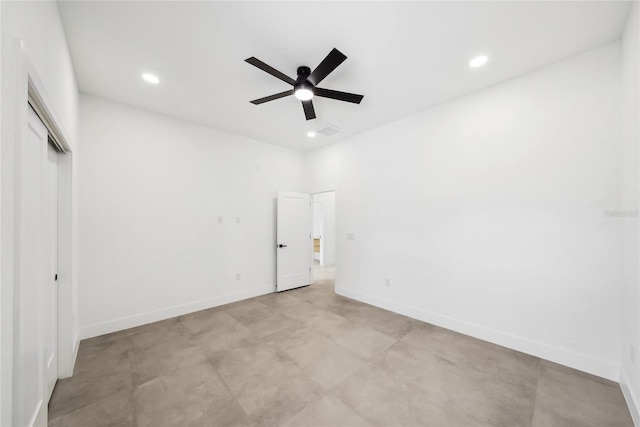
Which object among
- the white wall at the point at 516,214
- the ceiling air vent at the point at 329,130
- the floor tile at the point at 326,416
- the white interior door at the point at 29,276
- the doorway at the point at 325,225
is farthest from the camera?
the doorway at the point at 325,225

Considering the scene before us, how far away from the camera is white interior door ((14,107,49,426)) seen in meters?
1.05

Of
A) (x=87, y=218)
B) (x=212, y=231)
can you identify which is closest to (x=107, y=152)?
(x=87, y=218)

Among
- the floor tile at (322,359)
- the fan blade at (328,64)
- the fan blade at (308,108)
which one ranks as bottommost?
the floor tile at (322,359)

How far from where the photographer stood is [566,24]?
205 centimetres

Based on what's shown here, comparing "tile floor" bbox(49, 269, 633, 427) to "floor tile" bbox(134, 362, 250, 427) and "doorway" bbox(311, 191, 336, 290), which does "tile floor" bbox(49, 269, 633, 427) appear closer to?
"floor tile" bbox(134, 362, 250, 427)

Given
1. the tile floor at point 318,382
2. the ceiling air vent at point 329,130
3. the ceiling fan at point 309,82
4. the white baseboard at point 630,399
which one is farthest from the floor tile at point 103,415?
the ceiling air vent at point 329,130

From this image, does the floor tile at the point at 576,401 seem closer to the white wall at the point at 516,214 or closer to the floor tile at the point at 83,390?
the white wall at the point at 516,214

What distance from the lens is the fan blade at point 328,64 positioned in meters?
1.91

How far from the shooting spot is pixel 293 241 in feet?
17.1

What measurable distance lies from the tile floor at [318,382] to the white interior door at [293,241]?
1.77 meters

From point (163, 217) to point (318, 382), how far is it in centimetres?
321

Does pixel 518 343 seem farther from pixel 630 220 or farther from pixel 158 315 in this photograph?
pixel 158 315

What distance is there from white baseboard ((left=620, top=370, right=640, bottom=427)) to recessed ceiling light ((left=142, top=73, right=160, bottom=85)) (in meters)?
5.39

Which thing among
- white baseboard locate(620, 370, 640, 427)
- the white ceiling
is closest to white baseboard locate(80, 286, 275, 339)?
the white ceiling
